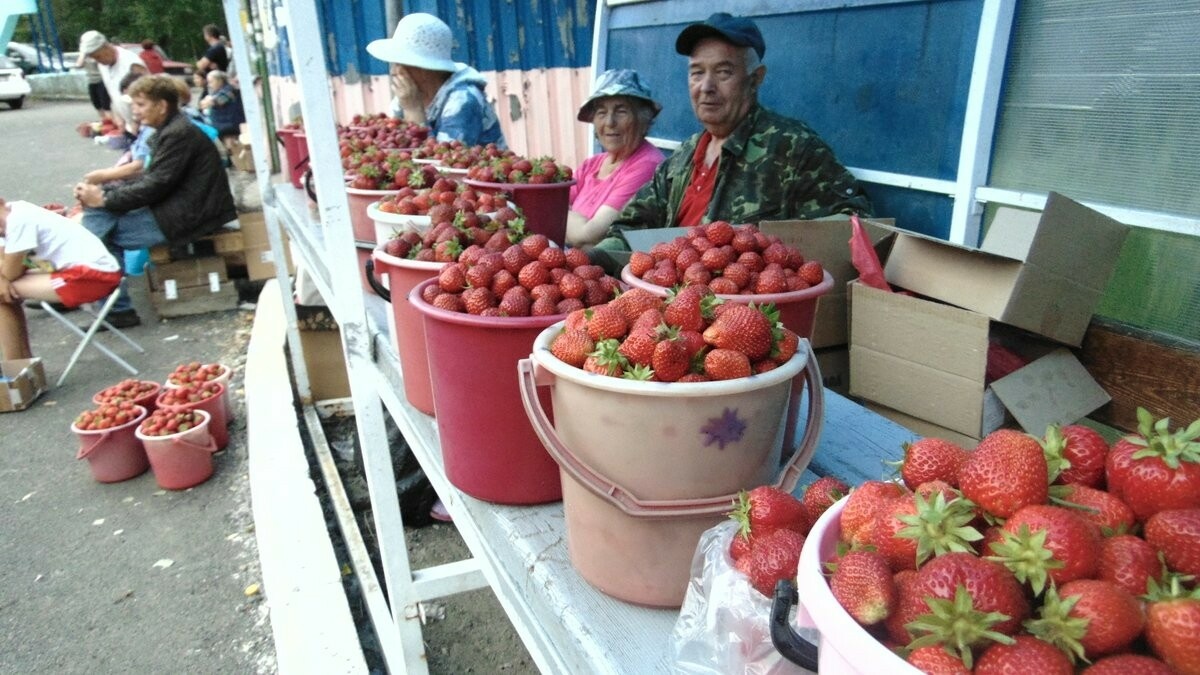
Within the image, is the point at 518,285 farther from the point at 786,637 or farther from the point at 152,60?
the point at 152,60

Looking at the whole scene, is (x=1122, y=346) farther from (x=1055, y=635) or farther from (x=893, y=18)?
(x=1055, y=635)

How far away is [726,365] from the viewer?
0.87 meters

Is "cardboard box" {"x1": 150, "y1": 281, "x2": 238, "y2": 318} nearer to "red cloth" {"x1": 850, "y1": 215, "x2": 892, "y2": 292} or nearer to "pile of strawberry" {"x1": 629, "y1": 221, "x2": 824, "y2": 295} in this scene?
"red cloth" {"x1": 850, "y1": 215, "x2": 892, "y2": 292}

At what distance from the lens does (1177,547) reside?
576mm

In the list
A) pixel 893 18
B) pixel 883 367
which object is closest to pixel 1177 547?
pixel 883 367

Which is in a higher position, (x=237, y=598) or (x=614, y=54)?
(x=614, y=54)

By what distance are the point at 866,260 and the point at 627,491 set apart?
1256 millimetres

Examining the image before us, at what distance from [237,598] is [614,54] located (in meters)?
3.38

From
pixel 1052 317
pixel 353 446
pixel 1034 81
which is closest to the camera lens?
pixel 1052 317

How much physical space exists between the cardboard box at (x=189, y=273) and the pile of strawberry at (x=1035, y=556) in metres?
7.07

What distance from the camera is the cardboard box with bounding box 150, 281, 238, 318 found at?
6.59 m

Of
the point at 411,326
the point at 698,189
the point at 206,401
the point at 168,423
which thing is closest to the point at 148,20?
the point at 206,401

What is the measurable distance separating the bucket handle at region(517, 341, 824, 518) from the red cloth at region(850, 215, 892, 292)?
1027 mm

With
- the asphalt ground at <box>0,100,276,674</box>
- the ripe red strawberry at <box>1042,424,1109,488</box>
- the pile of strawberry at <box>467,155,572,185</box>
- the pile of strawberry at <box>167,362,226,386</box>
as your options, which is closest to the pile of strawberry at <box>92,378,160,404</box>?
the pile of strawberry at <box>167,362,226,386</box>
